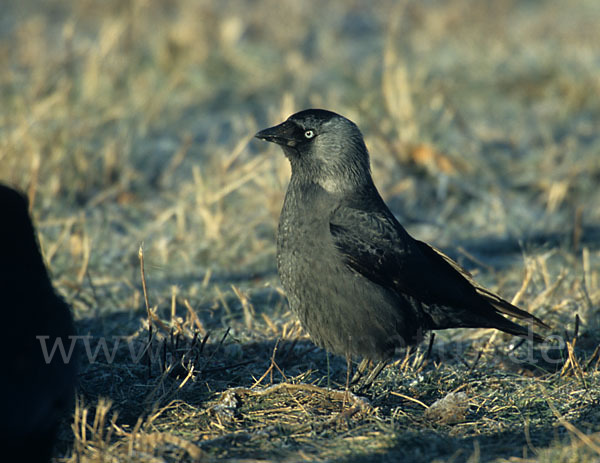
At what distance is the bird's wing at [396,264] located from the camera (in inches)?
131

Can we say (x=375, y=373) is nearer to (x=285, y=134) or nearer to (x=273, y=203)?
(x=285, y=134)

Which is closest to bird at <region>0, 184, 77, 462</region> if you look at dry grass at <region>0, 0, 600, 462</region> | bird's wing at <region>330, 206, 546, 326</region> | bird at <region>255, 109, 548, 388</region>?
dry grass at <region>0, 0, 600, 462</region>

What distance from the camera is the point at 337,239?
10.9 feet

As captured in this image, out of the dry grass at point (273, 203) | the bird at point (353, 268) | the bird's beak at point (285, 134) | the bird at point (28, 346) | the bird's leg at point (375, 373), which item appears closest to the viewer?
the bird at point (28, 346)

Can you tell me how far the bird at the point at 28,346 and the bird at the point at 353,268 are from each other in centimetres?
103

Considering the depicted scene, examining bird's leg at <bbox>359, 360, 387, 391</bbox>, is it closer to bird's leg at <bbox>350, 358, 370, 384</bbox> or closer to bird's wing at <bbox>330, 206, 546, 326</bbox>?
bird's leg at <bbox>350, 358, 370, 384</bbox>

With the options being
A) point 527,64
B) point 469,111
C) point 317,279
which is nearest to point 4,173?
point 317,279

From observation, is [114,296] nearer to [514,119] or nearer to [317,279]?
[317,279]

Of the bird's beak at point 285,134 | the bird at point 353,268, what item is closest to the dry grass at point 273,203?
the bird at point 353,268

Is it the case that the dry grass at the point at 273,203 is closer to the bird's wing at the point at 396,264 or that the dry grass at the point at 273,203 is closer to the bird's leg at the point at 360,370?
the bird's leg at the point at 360,370

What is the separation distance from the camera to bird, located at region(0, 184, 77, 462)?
2461mm

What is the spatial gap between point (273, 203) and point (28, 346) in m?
2.90

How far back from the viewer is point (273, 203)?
5.32m

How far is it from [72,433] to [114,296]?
1.57 m
